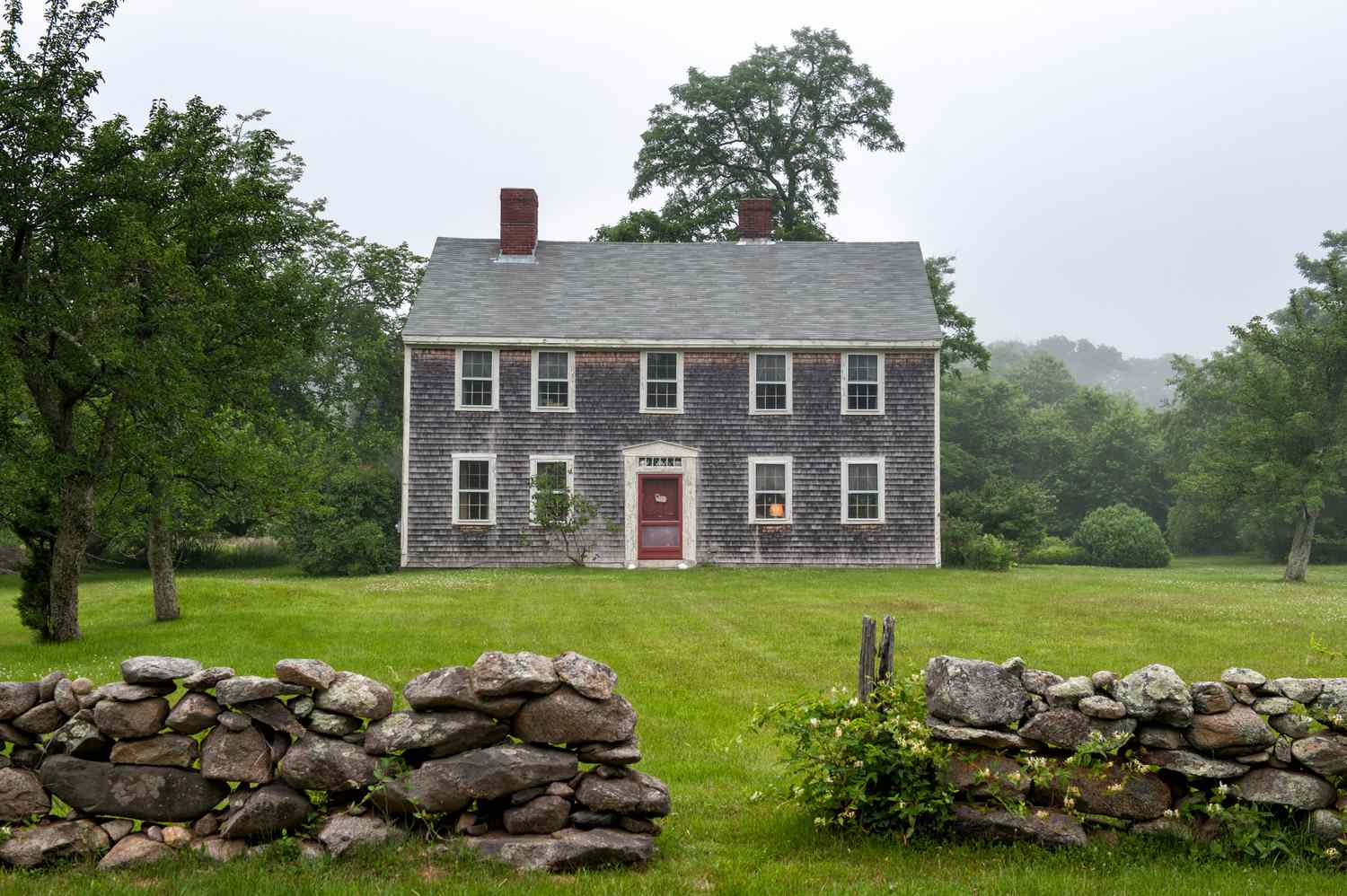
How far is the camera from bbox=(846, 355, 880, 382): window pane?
95.8 ft

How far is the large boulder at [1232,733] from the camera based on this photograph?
20.7 ft

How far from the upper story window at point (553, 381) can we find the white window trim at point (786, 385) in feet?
15.3

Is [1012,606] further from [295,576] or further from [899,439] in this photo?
[295,576]

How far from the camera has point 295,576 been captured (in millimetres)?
29250

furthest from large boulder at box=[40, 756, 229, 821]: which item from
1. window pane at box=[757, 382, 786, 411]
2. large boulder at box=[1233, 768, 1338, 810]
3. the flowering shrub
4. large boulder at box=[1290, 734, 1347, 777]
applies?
window pane at box=[757, 382, 786, 411]

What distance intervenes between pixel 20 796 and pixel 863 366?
81.7 feet

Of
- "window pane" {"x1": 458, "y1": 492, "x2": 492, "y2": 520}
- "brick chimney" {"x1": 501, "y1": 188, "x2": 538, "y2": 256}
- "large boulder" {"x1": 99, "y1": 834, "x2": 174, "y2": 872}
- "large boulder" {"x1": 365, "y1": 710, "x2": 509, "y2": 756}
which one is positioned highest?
"brick chimney" {"x1": 501, "y1": 188, "x2": 538, "y2": 256}

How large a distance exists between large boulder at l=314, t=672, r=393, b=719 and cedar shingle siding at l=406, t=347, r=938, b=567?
22.1m

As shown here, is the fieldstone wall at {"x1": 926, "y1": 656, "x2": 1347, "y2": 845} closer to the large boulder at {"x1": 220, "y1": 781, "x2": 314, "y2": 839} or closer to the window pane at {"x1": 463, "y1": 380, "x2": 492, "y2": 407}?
the large boulder at {"x1": 220, "y1": 781, "x2": 314, "y2": 839}

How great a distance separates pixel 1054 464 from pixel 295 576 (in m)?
36.5

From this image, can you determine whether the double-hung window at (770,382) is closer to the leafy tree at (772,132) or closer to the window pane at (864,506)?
the window pane at (864,506)

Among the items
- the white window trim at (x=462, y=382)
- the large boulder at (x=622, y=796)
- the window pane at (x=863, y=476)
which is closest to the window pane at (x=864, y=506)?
the window pane at (x=863, y=476)

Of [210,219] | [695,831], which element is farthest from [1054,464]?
[695,831]

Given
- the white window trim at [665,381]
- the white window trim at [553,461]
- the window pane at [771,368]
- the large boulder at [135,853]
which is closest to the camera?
the large boulder at [135,853]
